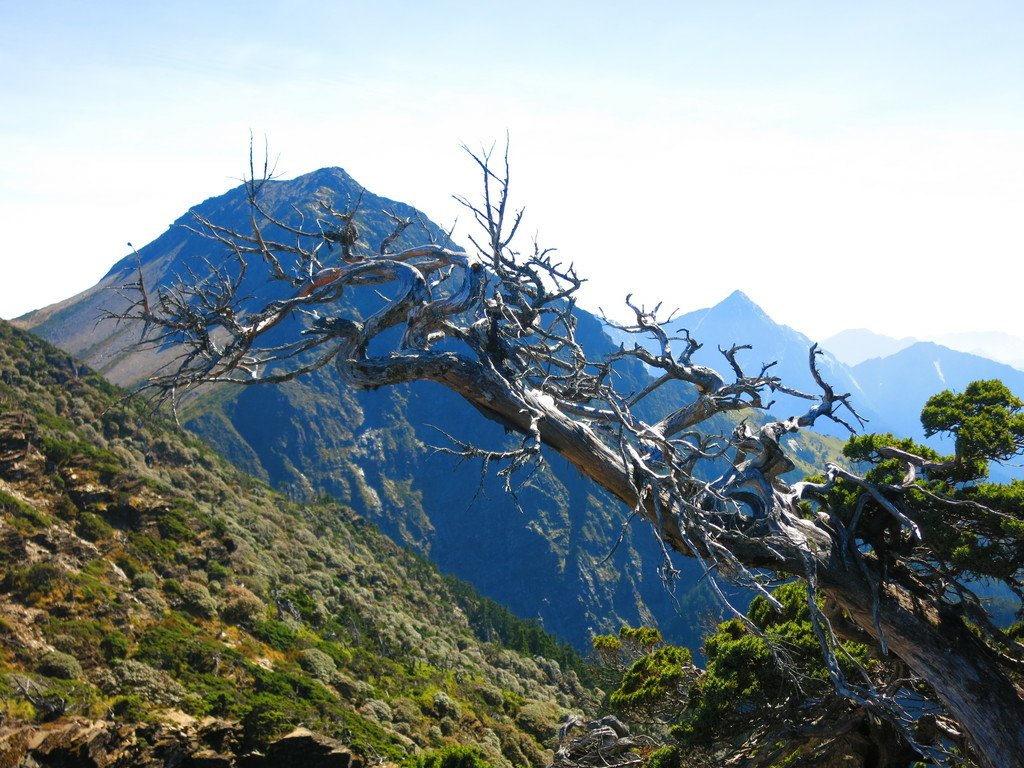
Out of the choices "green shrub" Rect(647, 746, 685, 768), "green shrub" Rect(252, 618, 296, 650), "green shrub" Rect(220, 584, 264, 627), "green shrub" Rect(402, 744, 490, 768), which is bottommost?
"green shrub" Rect(252, 618, 296, 650)

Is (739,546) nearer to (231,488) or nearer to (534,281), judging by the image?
(534,281)

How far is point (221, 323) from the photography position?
6.96 metres

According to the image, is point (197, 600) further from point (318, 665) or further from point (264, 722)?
point (264, 722)

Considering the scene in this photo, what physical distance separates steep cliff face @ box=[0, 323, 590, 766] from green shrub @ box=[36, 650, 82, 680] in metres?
0.06

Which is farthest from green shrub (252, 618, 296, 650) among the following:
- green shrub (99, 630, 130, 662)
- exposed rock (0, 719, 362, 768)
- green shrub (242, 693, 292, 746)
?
exposed rock (0, 719, 362, 768)

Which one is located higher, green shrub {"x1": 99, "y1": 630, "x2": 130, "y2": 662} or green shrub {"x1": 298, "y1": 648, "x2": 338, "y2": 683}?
green shrub {"x1": 99, "y1": 630, "x2": 130, "y2": 662}

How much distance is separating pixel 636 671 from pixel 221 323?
35.3ft

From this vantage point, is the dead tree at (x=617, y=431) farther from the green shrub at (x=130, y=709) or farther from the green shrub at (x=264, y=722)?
the green shrub at (x=130, y=709)

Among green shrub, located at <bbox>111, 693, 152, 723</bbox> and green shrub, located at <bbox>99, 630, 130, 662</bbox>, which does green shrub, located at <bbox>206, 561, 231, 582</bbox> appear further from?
green shrub, located at <bbox>111, 693, 152, 723</bbox>

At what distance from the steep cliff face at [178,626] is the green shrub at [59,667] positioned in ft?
0.21

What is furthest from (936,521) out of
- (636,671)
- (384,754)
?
(384,754)

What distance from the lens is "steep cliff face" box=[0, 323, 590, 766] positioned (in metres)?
25.5

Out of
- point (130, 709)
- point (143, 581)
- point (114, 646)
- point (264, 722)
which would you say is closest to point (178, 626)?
point (143, 581)

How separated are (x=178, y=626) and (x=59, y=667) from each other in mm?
7938
